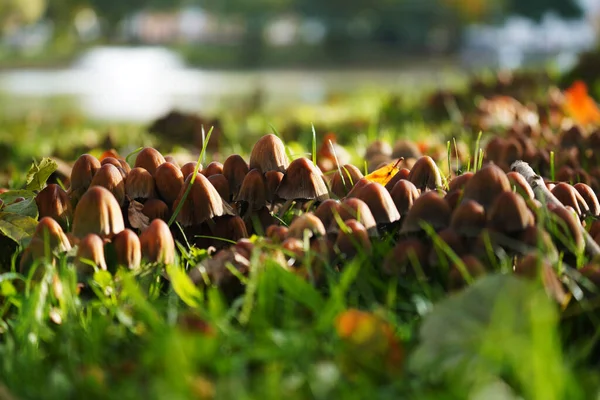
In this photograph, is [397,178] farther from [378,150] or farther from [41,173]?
[378,150]

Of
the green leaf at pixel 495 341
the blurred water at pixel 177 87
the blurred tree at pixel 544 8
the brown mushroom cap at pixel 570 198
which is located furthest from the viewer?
the blurred tree at pixel 544 8

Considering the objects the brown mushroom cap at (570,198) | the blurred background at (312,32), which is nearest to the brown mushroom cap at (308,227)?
the brown mushroom cap at (570,198)

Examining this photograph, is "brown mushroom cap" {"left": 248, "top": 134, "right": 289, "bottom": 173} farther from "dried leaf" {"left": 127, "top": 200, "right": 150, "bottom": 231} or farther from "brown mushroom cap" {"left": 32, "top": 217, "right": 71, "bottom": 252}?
"brown mushroom cap" {"left": 32, "top": 217, "right": 71, "bottom": 252}

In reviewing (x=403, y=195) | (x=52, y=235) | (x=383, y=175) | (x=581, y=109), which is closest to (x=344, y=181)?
(x=383, y=175)

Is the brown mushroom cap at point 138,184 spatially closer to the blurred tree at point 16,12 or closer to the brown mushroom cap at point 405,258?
the brown mushroom cap at point 405,258

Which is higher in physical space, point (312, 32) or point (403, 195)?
point (403, 195)

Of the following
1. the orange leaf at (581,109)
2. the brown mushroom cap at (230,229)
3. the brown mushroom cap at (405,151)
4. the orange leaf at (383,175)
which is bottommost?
the orange leaf at (581,109)
